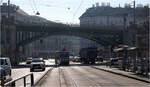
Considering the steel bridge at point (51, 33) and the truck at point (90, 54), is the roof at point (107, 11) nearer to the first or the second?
the steel bridge at point (51, 33)

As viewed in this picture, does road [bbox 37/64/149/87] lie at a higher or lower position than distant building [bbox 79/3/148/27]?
lower

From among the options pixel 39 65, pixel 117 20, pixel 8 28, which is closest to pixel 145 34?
pixel 39 65

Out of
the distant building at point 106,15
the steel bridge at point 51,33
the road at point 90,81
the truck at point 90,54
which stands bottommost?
the road at point 90,81

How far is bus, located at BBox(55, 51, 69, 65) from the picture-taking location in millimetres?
79750

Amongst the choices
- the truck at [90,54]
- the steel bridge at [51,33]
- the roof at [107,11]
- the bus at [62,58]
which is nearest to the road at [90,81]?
the bus at [62,58]

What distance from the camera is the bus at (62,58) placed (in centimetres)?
7975

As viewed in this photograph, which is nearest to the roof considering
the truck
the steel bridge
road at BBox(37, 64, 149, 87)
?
the steel bridge

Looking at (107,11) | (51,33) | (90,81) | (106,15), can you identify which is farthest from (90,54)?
(107,11)

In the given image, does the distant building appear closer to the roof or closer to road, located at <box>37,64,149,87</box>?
the roof

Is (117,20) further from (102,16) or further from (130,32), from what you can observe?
(130,32)

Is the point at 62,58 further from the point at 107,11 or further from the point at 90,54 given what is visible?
the point at 107,11

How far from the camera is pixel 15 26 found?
8462cm

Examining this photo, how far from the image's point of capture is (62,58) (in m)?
80.6

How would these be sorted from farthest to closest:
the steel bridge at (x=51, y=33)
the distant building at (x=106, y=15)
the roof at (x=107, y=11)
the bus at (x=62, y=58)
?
the distant building at (x=106, y=15) → the roof at (x=107, y=11) → the steel bridge at (x=51, y=33) → the bus at (x=62, y=58)
